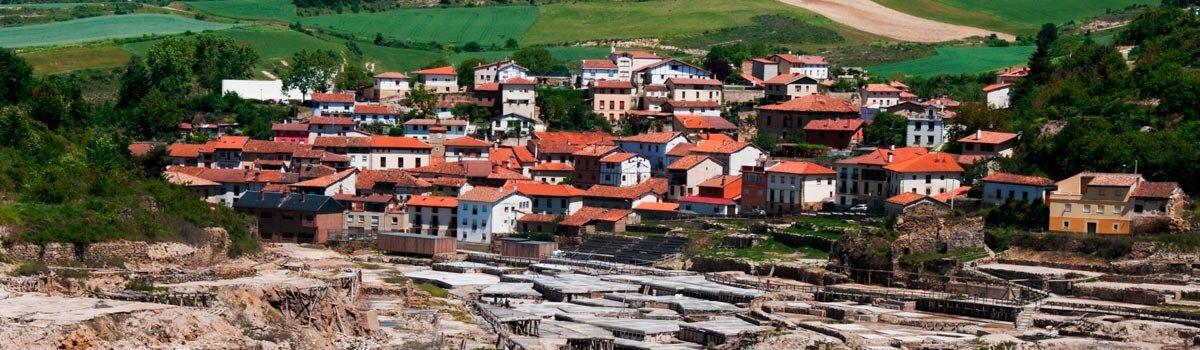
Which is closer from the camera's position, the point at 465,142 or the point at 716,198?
the point at 716,198

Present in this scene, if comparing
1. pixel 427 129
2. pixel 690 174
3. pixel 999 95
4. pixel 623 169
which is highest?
pixel 999 95

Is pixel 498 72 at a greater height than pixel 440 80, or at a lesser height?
greater

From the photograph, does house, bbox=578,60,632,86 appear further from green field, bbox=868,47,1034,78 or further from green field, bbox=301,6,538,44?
green field, bbox=301,6,538,44

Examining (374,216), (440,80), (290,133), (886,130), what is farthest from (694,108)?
(374,216)

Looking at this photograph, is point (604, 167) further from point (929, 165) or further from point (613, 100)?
point (613, 100)

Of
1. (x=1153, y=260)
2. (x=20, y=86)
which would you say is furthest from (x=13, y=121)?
(x=1153, y=260)

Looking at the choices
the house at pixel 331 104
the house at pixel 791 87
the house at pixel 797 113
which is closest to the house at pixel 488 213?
the house at pixel 797 113

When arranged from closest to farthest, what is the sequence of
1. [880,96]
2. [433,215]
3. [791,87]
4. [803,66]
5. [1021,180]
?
1. [1021,180]
2. [433,215]
3. [880,96]
4. [791,87]
5. [803,66]

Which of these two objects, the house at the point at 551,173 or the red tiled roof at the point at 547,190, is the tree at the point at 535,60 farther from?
the red tiled roof at the point at 547,190
